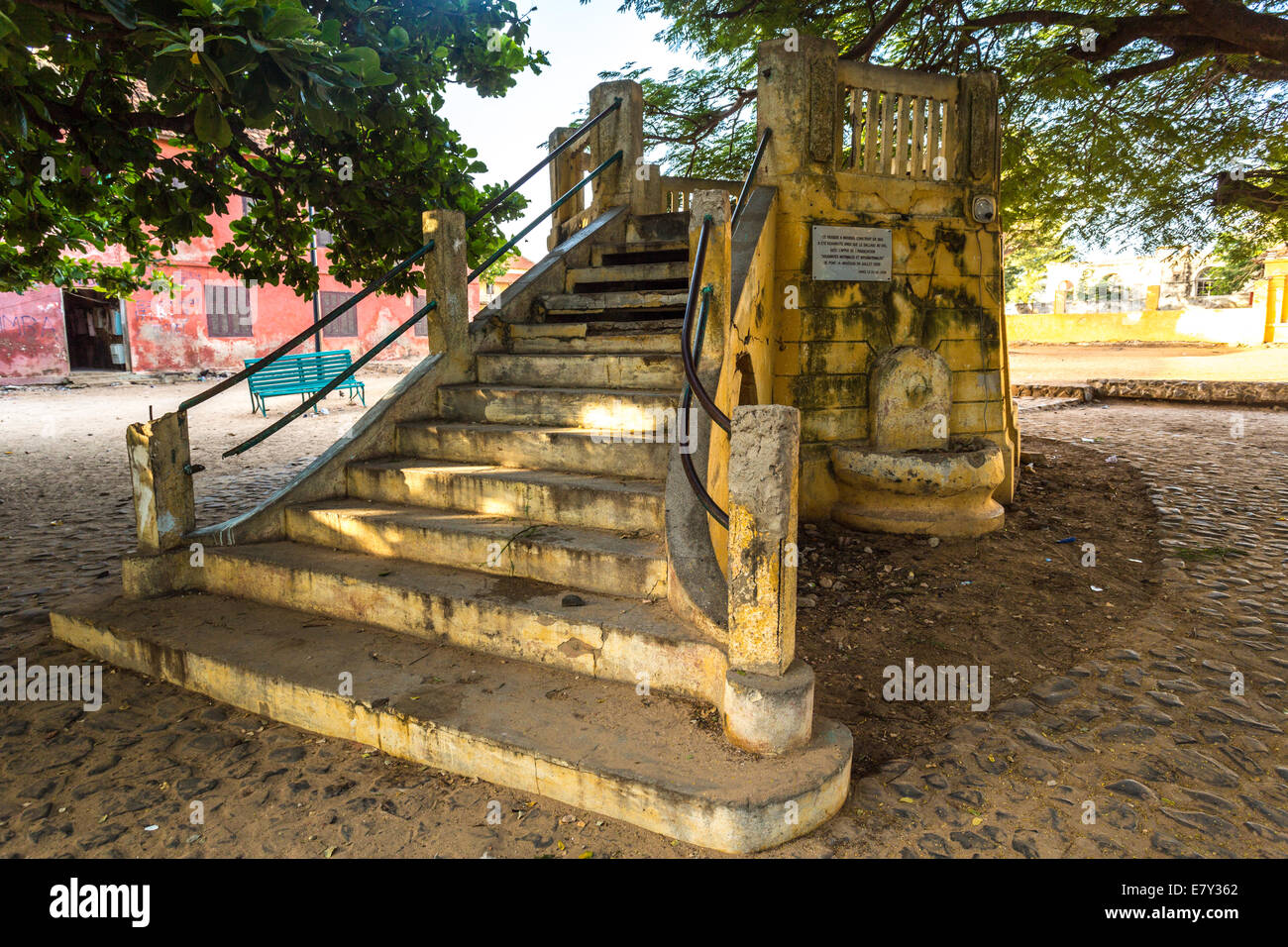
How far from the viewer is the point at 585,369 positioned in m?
5.76

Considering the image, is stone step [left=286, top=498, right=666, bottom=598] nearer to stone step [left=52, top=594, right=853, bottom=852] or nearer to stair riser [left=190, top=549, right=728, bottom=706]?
stair riser [left=190, top=549, right=728, bottom=706]

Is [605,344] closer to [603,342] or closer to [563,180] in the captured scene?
[603,342]

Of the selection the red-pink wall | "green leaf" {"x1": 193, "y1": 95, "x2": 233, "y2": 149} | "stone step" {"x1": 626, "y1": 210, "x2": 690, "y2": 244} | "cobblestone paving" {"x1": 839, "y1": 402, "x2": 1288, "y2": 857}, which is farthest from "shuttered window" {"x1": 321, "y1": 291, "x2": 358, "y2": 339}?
"cobblestone paving" {"x1": 839, "y1": 402, "x2": 1288, "y2": 857}

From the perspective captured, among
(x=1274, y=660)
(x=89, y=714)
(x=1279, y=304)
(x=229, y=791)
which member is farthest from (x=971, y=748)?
(x=1279, y=304)

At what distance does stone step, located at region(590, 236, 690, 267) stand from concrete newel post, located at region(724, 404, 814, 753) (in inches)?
177

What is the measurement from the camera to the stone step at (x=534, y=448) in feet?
15.6

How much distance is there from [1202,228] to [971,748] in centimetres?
1125

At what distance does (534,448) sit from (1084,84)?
7072mm

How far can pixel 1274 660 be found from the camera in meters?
4.21

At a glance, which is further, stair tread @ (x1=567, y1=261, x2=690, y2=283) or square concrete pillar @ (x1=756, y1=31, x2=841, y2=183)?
stair tread @ (x1=567, y1=261, x2=690, y2=283)

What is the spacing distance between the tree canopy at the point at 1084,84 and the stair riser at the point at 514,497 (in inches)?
253

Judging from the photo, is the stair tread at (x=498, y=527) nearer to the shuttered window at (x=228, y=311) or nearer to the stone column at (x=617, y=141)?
the stone column at (x=617, y=141)

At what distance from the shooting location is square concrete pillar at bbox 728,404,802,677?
2893 millimetres

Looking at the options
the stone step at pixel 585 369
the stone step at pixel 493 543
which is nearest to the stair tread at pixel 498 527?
the stone step at pixel 493 543
